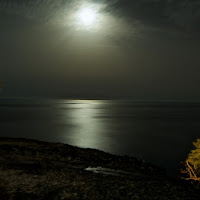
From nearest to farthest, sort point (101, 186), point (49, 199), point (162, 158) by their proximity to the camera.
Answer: point (49, 199)
point (101, 186)
point (162, 158)

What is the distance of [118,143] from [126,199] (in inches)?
1495

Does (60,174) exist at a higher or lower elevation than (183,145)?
higher

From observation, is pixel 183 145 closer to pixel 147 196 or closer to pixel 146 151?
pixel 146 151

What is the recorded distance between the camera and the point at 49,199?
14.6 meters

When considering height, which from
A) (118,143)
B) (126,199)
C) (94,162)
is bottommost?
(118,143)

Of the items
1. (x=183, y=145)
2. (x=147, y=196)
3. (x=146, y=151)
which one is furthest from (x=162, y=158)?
(x=147, y=196)

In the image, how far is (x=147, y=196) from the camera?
15812 mm

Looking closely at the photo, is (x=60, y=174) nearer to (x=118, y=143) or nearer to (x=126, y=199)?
(x=126, y=199)

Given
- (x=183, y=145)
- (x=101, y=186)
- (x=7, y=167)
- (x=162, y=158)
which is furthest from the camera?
(x=183, y=145)

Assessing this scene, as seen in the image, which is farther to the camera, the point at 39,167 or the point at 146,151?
the point at 146,151

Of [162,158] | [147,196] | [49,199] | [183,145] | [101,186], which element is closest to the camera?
[49,199]

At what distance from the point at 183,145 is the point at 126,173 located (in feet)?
107

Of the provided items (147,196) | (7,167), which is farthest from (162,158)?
(7,167)

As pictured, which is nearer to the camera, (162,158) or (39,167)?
(39,167)
